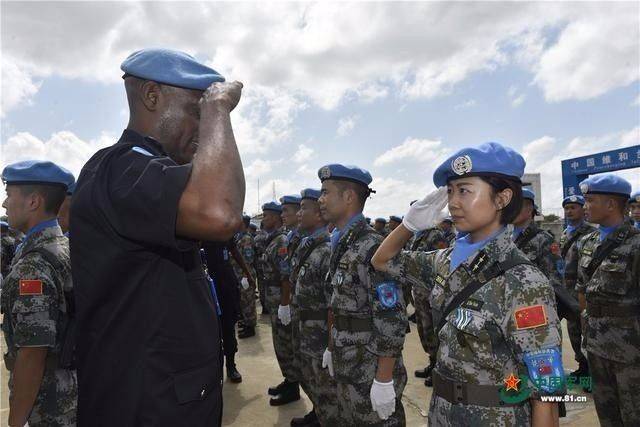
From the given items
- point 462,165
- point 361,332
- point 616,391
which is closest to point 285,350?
point 361,332

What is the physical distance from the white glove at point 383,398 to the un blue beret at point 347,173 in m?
1.89

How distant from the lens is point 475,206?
7.34 feet

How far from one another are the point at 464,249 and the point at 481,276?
0.79ft

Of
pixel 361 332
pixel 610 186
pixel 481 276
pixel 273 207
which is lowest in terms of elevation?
pixel 361 332

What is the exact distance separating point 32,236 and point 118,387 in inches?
78.9

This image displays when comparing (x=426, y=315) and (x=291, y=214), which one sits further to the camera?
(x=291, y=214)

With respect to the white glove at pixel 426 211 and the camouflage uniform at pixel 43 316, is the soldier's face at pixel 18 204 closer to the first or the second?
the camouflage uniform at pixel 43 316

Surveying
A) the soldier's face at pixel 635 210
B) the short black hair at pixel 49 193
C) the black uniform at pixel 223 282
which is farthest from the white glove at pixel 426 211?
the soldier's face at pixel 635 210

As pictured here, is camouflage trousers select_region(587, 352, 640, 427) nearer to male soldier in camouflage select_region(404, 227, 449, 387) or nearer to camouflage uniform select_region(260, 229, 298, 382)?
male soldier in camouflage select_region(404, 227, 449, 387)

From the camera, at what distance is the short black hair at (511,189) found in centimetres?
224

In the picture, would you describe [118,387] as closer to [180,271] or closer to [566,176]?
[180,271]

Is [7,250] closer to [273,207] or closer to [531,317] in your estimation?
[273,207]

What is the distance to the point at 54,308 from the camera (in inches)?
104

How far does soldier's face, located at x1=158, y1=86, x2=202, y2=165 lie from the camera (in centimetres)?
150
